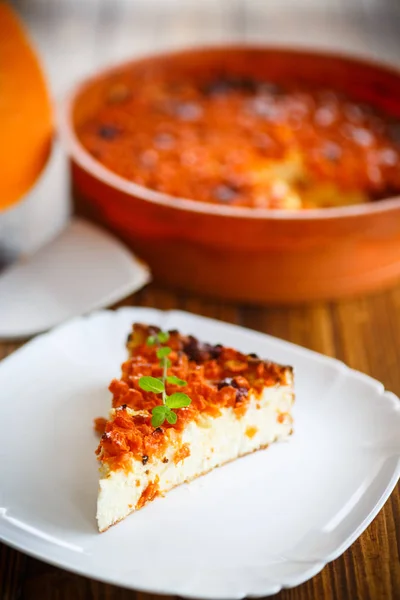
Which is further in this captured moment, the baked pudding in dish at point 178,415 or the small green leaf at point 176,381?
the small green leaf at point 176,381

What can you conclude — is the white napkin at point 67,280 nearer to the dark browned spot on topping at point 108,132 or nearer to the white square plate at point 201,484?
the white square plate at point 201,484

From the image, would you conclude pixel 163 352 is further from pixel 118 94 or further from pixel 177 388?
pixel 118 94

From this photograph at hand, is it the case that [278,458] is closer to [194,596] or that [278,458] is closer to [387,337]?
[194,596]

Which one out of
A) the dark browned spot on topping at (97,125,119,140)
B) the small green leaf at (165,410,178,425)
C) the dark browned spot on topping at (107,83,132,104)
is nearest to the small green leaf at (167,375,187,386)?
the small green leaf at (165,410,178,425)

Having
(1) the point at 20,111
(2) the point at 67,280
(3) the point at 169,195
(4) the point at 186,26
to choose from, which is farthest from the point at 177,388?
(4) the point at 186,26

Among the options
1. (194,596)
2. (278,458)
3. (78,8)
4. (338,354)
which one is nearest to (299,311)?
(338,354)

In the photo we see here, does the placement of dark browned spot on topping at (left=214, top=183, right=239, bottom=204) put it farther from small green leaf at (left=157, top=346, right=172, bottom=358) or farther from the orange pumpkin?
small green leaf at (left=157, top=346, right=172, bottom=358)

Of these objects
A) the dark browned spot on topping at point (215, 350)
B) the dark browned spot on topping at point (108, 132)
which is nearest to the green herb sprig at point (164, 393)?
the dark browned spot on topping at point (215, 350)
